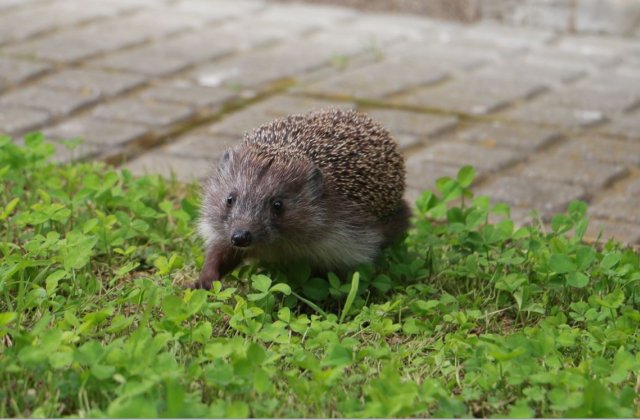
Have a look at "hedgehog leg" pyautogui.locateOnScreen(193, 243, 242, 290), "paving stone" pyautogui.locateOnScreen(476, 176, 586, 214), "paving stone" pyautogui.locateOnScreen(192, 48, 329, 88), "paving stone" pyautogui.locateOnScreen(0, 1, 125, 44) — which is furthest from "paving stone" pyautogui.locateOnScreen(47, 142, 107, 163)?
"paving stone" pyautogui.locateOnScreen(0, 1, 125, 44)

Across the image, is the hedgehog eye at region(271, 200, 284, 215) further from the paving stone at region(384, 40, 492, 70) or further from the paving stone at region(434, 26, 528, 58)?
the paving stone at region(434, 26, 528, 58)

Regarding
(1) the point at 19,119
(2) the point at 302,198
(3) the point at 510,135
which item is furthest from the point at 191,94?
(2) the point at 302,198

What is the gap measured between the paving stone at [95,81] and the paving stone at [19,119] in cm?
63

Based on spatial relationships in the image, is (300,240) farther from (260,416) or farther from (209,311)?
(260,416)

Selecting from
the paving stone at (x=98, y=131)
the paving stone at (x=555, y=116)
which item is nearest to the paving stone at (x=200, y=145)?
the paving stone at (x=98, y=131)

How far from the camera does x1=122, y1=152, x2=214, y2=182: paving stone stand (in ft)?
22.9

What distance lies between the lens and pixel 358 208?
550 cm

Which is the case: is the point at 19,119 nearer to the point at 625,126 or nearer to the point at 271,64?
the point at 271,64

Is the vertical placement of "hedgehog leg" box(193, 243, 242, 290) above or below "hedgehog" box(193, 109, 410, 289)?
A: below

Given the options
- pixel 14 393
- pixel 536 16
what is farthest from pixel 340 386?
pixel 536 16

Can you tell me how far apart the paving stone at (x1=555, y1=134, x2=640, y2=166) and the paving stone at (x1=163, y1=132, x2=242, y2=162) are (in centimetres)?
224

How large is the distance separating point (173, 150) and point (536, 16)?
4.70 metres

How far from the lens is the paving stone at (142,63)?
9.08 m

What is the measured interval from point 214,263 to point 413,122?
3037 mm
